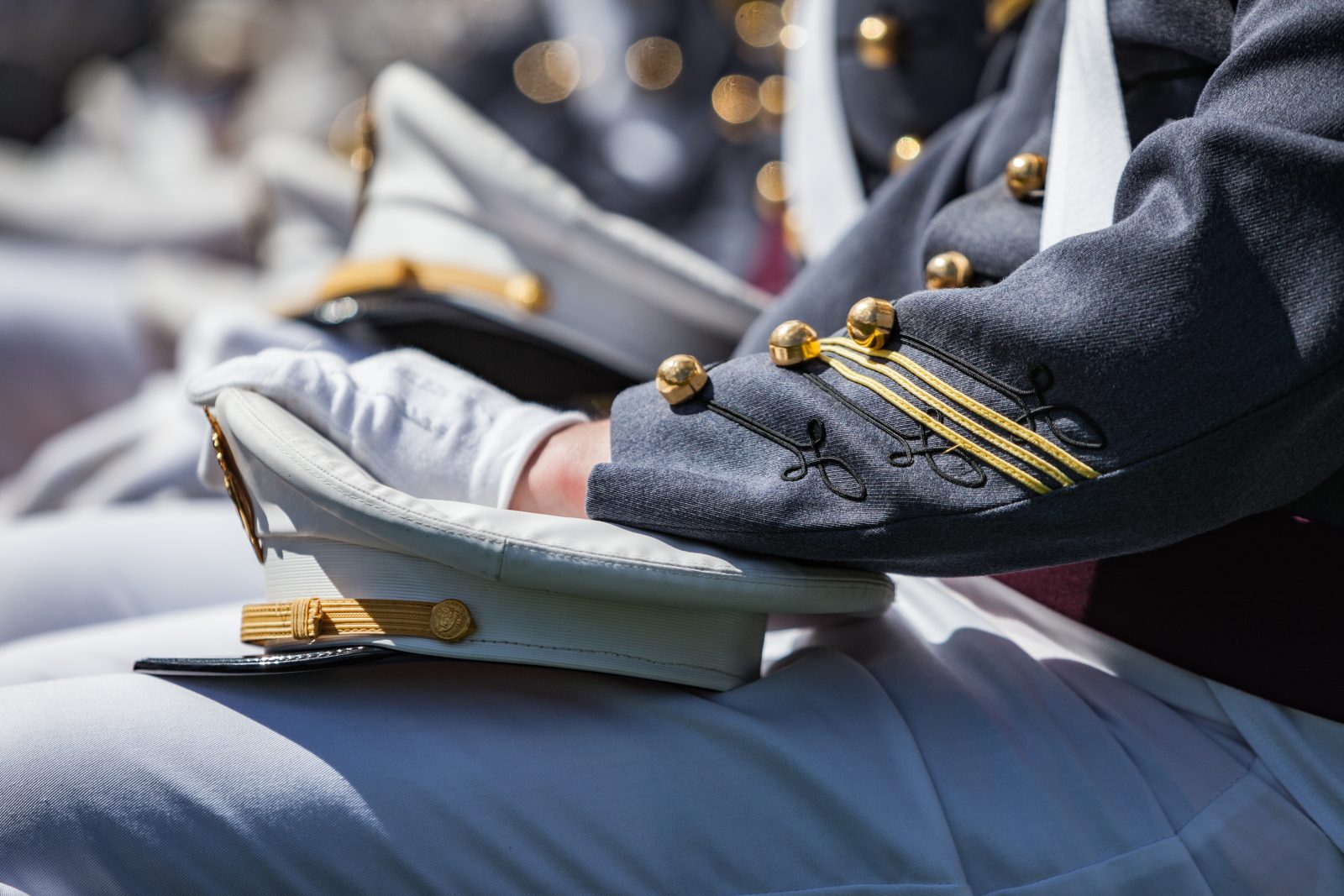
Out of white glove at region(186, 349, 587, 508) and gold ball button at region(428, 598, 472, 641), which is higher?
white glove at region(186, 349, 587, 508)

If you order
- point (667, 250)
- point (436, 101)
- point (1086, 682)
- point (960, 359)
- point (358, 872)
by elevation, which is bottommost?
point (358, 872)

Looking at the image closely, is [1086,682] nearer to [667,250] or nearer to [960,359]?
[960,359]

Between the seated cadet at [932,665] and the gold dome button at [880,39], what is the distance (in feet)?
1.05

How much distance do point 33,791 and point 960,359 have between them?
0.46 m

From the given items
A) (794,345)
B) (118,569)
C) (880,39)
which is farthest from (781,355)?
(118,569)

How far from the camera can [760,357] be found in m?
0.57

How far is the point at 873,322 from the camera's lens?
20.5 inches

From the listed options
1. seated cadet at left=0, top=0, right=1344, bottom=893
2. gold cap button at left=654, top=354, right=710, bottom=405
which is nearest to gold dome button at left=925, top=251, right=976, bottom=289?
seated cadet at left=0, top=0, right=1344, bottom=893

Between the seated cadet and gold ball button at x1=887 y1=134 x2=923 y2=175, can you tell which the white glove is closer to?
the seated cadet

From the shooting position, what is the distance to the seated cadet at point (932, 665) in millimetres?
465

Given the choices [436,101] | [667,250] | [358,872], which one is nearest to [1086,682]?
[358,872]

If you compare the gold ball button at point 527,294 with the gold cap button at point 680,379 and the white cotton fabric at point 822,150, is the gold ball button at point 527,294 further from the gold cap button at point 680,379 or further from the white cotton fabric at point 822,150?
the gold cap button at point 680,379

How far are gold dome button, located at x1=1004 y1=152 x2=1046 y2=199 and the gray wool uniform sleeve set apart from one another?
0.13 metres

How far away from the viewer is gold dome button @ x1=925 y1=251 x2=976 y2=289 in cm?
63
